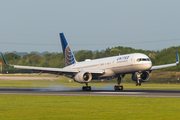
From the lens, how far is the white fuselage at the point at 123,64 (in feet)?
142

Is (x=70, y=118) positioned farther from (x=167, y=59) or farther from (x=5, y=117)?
(x=167, y=59)

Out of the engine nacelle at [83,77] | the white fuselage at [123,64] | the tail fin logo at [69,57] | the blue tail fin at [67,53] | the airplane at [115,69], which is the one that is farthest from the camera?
the blue tail fin at [67,53]

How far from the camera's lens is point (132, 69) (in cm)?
4394

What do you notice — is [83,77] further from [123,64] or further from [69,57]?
[69,57]

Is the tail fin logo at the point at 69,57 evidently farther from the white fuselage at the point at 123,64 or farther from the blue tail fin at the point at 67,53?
the white fuselage at the point at 123,64

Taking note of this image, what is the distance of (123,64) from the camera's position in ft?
148

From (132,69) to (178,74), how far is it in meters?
63.9

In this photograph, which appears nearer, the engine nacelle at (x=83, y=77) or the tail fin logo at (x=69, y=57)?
the engine nacelle at (x=83, y=77)

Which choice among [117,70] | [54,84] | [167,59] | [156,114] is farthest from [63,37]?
[167,59]

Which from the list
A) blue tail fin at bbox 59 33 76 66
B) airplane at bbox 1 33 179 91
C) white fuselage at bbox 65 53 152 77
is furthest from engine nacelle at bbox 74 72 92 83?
blue tail fin at bbox 59 33 76 66

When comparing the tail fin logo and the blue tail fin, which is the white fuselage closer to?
the tail fin logo

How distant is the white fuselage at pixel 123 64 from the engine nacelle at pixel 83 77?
2.52 metres

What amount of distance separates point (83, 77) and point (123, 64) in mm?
6116

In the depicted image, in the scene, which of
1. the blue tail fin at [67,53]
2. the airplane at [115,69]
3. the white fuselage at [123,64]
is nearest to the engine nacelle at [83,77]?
the airplane at [115,69]
